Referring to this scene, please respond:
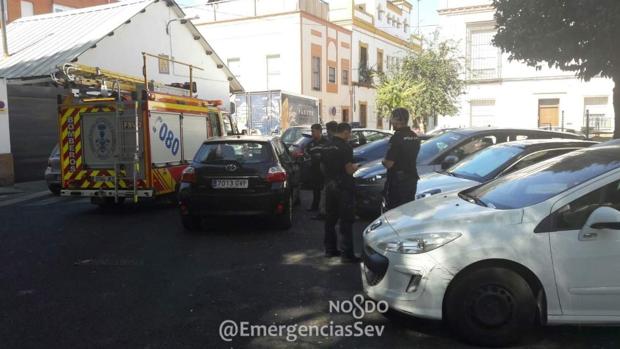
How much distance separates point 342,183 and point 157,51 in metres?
15.6

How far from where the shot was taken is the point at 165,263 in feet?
20.9

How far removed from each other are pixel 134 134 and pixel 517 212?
7434mm

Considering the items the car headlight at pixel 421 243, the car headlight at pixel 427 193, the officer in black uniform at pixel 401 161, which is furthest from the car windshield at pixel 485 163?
the car headlight at pixel 421 243

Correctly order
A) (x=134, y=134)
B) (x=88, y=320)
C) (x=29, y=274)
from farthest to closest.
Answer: (x=134, y=134) < (x=29, y=274) < (x=88, y=320)

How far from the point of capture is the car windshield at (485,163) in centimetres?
688

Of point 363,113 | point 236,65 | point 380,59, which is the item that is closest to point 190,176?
point 236,65

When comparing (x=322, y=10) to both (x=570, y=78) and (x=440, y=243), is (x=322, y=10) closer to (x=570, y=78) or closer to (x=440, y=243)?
(x=570, y=78)

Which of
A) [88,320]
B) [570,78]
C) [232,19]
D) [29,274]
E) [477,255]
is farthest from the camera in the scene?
[232,19]

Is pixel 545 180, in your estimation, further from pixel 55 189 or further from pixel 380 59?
pixel 380 59

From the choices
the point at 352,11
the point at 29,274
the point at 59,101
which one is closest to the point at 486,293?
the point at 29,274

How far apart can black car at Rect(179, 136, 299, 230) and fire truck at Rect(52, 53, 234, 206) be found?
2.07m

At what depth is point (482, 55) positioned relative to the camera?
89.1 ft

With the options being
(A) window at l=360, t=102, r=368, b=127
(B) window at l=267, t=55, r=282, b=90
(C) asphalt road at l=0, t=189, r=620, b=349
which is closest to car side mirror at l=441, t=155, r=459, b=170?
(C) asphalt road at l=0, t=189, r=620, b=349

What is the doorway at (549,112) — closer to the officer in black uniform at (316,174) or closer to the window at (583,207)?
the officer in black uniform at (316,174)
